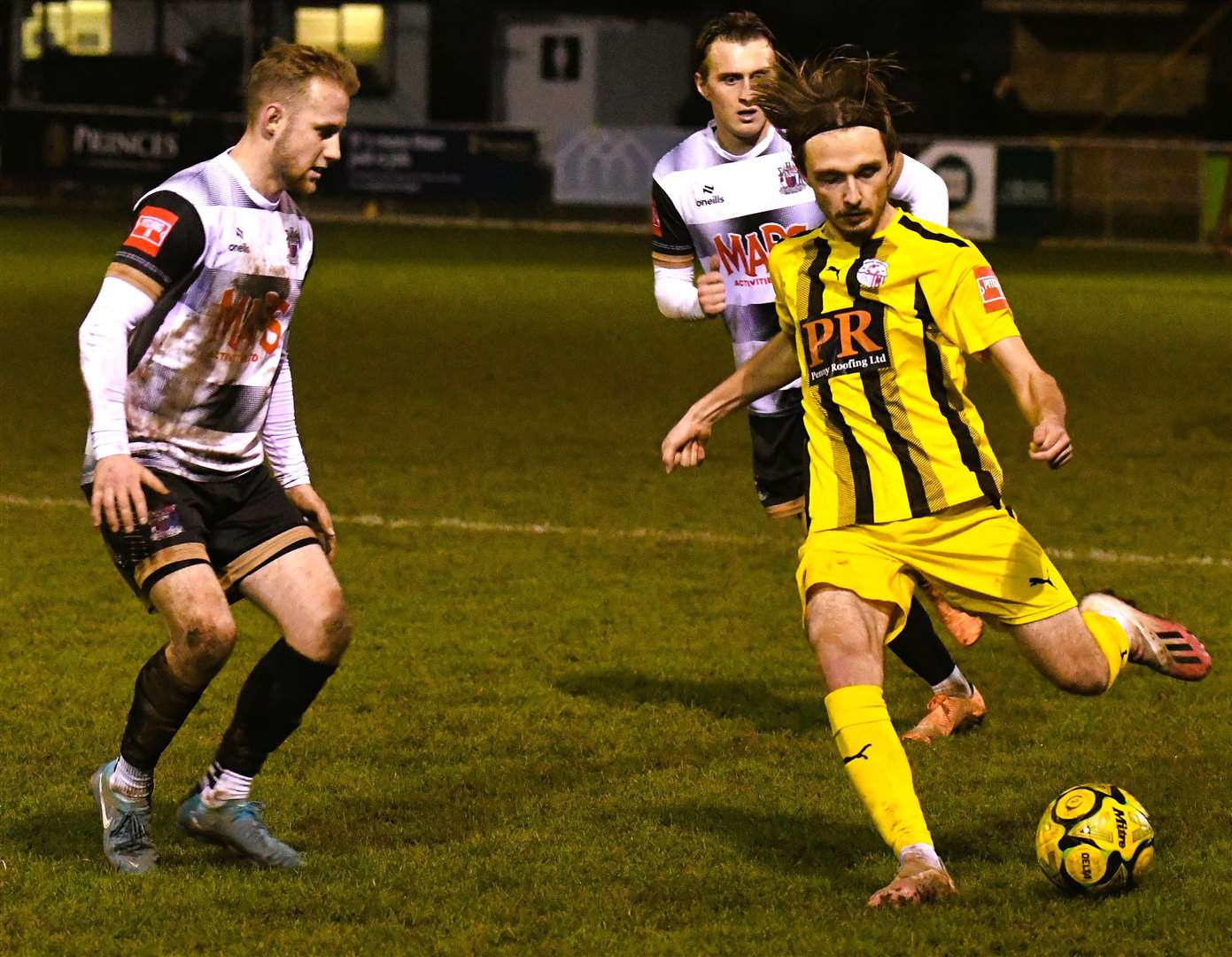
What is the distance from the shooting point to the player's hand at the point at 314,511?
512cm

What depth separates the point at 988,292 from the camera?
184 inches

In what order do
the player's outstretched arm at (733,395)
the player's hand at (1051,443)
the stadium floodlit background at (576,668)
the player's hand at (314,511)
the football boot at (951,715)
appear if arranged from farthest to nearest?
1. the football boot at (951,715)
2. the player's hand at (314,511)
3. the player's outstretched arm at (733,395)
4. the stadium floodlit background at (576,668)
5. the player's hand at (1051,443)

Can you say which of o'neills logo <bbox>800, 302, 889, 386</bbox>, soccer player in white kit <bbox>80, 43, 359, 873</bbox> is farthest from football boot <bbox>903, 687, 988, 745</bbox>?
soccer player in white kit <bbox>80, 43, 359, 873</bbox>

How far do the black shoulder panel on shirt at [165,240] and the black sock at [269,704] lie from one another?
0.96m

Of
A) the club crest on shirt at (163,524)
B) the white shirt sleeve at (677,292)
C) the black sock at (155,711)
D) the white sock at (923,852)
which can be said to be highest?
the white shirt sleeve at (677,292)

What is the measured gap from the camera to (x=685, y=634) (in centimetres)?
753

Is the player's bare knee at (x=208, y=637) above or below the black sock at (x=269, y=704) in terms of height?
above

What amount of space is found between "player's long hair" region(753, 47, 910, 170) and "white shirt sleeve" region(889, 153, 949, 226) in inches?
46.2

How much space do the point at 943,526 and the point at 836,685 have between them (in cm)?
49

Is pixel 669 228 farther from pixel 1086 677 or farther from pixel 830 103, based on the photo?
pixel 1086 677

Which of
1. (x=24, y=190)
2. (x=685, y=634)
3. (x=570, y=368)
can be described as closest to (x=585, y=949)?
(x=685, y=634)

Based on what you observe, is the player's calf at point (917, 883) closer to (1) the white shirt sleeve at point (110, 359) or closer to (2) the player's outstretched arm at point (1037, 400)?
(2) the player's outstretched arm at point (1037, 400)

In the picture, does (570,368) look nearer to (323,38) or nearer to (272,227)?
(272,227)

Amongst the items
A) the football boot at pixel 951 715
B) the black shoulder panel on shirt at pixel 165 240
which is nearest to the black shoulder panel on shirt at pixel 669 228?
the football boot at pixel 951 715
